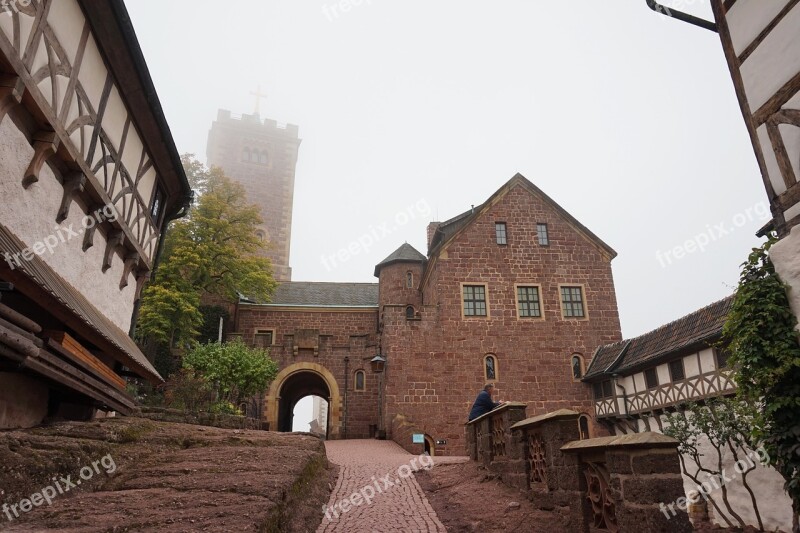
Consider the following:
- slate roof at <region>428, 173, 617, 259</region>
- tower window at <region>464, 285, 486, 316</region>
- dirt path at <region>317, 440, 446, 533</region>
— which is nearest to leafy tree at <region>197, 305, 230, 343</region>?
slate roof at <region>428, 173, 617, 259</region>

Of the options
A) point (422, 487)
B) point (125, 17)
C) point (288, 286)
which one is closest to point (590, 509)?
point (422, 487)

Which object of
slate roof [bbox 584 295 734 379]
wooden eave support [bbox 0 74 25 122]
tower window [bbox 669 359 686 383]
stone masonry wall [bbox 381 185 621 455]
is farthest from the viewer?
stone masonry wall [bbox 381 185 621 455]

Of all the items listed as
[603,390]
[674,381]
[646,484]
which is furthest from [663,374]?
[646,484]

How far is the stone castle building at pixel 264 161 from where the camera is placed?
46.6 meters

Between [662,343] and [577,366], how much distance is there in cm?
462

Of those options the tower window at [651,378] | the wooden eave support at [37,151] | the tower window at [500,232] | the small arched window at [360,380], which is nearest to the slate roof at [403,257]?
the tower window at [500,232]

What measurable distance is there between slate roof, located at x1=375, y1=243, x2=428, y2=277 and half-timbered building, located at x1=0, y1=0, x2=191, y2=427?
16217mm

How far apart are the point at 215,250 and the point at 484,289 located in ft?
40.0

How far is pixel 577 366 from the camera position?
68.1ft

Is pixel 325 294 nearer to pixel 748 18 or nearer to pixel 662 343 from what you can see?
pixel 662 343

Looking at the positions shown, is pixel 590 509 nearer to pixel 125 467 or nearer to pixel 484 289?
pixel 125 467

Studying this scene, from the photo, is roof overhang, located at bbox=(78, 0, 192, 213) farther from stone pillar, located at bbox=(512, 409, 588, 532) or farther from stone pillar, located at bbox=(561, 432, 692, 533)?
stone pillar, located at bbox=(561, 432, 692, 533)

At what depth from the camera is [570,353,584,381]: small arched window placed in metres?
20.5

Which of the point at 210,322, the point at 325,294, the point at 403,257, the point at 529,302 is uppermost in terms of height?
the point at 403,257
